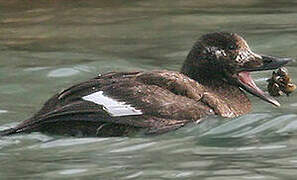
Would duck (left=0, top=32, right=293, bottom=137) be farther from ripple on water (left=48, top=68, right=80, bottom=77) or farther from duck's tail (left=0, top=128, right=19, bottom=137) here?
ripple on water (left=48, top=68, right=80, bottom=77)

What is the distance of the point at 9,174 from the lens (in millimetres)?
8633

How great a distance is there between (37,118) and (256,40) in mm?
4485

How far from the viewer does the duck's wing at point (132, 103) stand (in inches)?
383

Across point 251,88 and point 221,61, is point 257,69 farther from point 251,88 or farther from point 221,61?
point 221,61

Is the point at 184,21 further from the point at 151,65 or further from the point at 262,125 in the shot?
the point at 262,125

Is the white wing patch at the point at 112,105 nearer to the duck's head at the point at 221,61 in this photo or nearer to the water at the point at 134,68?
the water at the point at 134,68

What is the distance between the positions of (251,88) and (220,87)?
10.0 inches

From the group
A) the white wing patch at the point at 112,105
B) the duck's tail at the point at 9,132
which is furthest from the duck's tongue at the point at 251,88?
the duck's tail at the point at 9,132

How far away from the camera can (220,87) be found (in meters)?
10.6

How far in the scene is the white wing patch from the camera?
9.75 metres

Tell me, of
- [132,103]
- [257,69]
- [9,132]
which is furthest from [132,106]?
[257,69]

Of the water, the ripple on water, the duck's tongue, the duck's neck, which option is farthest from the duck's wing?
the ripple on water

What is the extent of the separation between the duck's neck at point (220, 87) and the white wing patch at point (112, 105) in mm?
915

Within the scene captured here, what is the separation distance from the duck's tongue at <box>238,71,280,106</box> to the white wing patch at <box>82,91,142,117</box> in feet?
3.85
